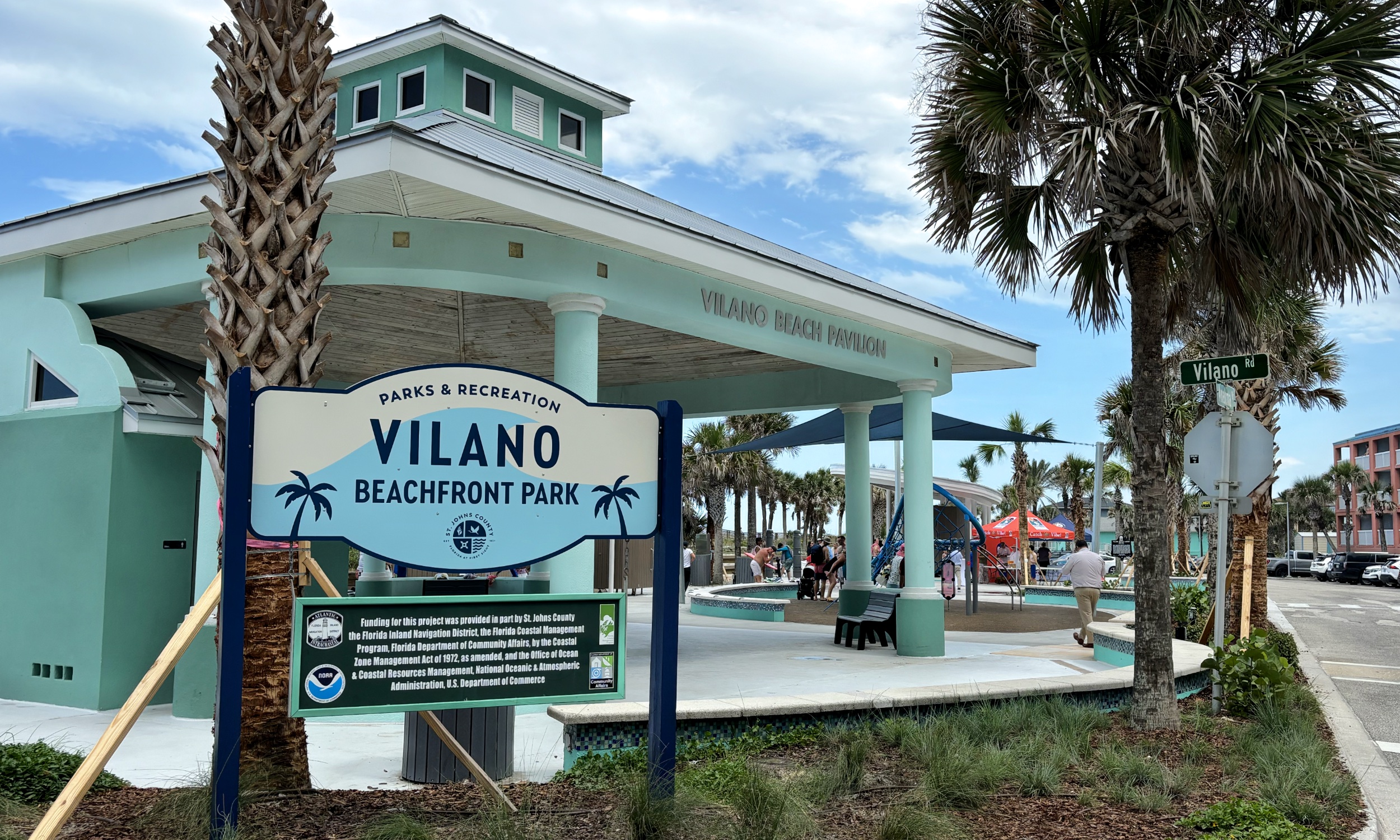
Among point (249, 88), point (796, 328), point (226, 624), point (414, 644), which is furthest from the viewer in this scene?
point (796, 328)

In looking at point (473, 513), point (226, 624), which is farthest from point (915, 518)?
point (226, 624)

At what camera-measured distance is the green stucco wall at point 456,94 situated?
1398 centimetres

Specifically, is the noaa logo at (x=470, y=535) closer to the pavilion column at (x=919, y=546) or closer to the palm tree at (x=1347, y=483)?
the pavilion column at (x=919, y=546)

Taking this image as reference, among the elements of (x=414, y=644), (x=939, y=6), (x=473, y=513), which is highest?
(x=939, y=6)

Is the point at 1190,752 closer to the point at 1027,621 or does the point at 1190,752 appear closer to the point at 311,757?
the point at 311,757

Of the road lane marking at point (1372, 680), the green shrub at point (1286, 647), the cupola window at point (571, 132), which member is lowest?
the road lane marking at point (1372, 680)

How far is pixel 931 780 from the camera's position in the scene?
6.29 m

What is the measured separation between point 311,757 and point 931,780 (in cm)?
457

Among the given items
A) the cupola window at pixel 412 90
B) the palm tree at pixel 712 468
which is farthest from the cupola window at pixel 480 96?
the palm tree at pixel 712 468

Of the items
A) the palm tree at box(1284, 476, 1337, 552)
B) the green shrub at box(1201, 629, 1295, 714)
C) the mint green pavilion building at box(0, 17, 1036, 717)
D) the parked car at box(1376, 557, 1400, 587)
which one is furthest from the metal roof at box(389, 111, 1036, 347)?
the palm tree at box(1284, 476, 1337, 552)

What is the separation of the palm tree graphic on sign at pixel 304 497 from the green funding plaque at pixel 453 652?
383 millimetres

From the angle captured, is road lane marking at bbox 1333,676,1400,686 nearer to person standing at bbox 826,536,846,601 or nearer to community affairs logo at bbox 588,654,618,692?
person standing at bbox 826,536,846,601

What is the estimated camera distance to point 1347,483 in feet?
317

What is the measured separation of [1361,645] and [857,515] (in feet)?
33.4
